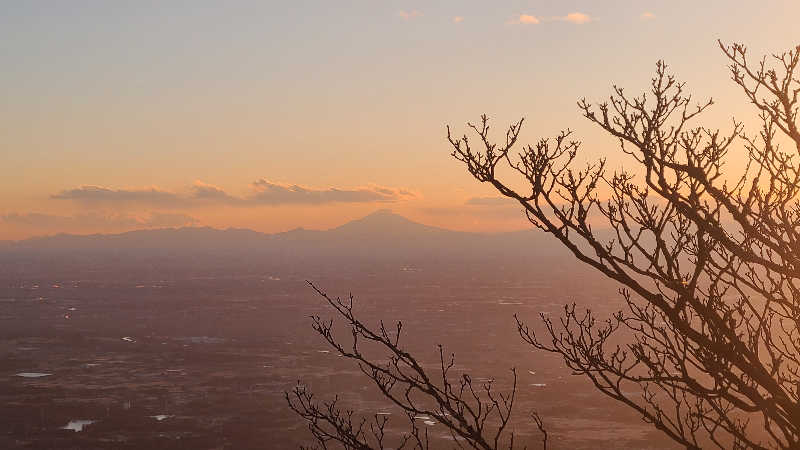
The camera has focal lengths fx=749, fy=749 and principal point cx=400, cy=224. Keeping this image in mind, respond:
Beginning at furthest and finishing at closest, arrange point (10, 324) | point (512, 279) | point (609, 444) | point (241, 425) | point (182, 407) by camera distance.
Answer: point (512, 279), point (10, 324), point (182, 407), point (241, 425), point (609, 444)

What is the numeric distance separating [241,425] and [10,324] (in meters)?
60.7

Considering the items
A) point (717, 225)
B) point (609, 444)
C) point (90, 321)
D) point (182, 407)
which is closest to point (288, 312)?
point (90, 321)

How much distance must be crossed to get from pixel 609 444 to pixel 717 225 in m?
36.8

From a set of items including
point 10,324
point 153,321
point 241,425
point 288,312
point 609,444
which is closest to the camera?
point 609,444

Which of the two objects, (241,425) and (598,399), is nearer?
(241,425)

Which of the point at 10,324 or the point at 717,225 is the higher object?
the point at 717,225

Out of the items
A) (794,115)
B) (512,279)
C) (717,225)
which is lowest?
(512,279)

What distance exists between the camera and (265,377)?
58.2 metres

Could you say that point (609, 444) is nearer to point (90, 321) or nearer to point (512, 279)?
point (90, 321)

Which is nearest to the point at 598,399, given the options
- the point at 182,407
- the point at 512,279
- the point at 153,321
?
the point at 182,407

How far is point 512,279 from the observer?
18988 centimetres

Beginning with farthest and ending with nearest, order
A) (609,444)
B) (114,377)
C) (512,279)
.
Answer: (512,279) < (114,377) < (609,444)

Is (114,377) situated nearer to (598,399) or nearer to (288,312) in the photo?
(598,399)

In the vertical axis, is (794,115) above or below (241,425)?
above
